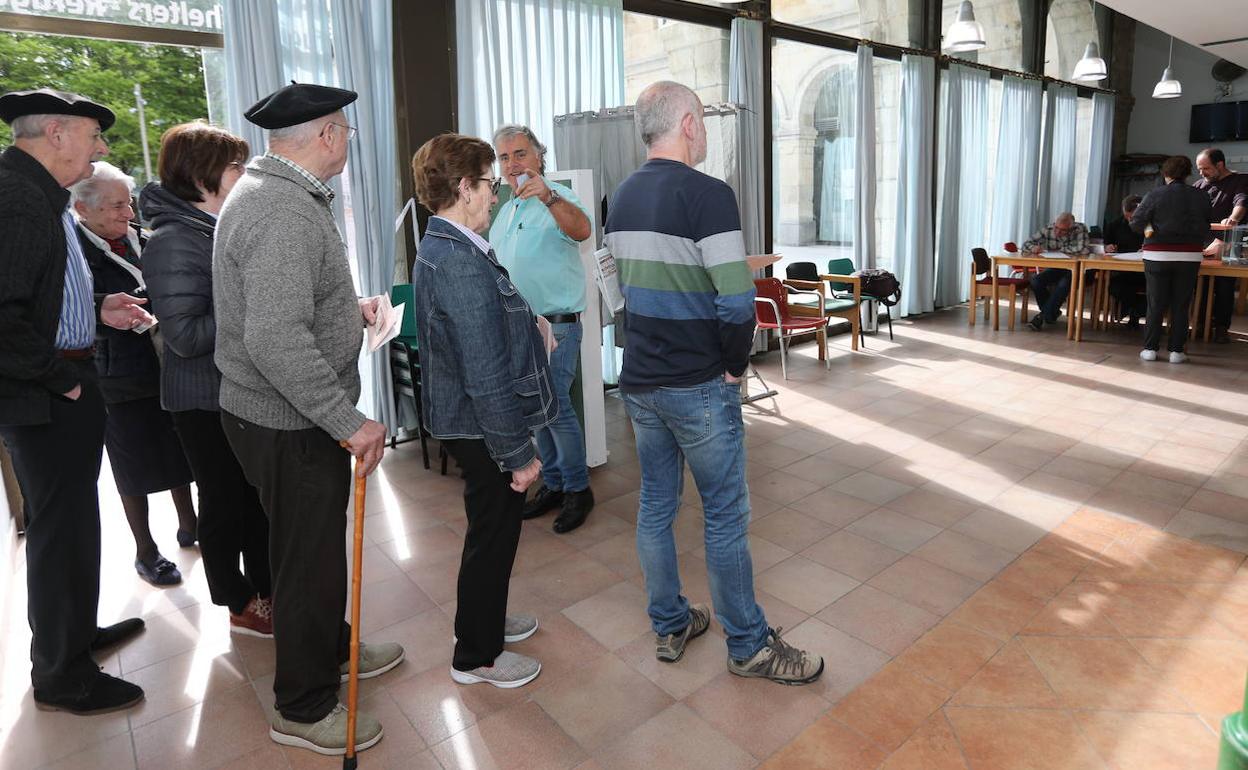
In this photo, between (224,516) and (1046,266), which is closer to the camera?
(224,516)

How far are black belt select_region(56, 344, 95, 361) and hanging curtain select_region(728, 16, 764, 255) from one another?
4742mm

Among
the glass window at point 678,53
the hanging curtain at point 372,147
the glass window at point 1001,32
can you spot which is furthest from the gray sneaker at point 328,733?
the glass window at point 1001,32

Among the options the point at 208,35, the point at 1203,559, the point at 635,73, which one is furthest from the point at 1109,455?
the point at 208,35

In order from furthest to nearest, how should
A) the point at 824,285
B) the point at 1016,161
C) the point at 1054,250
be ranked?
the point at 1016,161
the point at 1054,250
the point at 824,285

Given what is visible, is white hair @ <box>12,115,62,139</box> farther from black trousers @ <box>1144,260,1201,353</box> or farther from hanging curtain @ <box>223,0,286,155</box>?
black trousers @ <box>1144,260,1201,353</box>

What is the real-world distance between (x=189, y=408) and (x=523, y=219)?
4.90ft

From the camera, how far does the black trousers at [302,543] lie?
1.89 metres

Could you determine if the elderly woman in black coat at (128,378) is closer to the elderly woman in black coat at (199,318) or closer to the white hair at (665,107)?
the elderly woman in black coat at (199,318)

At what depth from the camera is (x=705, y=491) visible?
7.12 ft

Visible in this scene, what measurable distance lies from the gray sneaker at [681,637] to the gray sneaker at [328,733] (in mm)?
829

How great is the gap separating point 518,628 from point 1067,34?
39.6 feet

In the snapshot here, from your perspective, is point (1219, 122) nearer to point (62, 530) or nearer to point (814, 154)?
point (814, 154)

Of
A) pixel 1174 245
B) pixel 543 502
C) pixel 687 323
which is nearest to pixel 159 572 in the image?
pixel 543 502

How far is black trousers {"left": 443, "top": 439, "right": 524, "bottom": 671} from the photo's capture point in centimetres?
207
